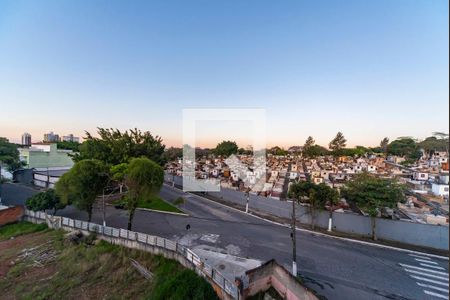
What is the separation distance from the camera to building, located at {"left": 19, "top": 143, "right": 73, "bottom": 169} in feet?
112

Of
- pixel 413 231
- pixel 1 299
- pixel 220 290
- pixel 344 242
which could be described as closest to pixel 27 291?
pixel 1 299

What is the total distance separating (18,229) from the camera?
15.4 meters

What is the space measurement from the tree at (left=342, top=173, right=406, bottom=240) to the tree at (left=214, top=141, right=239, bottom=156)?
58150 mm

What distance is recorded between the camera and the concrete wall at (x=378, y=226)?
12.4 meters

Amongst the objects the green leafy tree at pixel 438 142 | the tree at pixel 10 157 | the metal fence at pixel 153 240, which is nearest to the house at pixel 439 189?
the green leafy tree at pixel 438 142

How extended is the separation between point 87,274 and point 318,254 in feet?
36.4

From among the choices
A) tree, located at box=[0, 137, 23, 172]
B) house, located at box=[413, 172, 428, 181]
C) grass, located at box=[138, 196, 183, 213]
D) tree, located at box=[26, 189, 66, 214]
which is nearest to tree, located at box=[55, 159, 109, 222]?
tree, located at box=[26, 189, 66, 214]

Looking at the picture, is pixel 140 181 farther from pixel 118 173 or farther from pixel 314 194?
pixel 314 194

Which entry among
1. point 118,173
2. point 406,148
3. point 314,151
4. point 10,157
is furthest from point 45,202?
point 314,151

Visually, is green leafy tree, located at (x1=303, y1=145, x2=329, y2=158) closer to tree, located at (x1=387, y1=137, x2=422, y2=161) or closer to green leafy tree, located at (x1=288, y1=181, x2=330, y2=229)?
tree, located at (x1=387, y1=137, x2=422, y2=161)

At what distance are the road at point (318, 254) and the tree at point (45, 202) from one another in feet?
5.39

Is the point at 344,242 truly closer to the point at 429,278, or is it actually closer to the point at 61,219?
the point at 429,278

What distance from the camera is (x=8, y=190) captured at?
965 inches

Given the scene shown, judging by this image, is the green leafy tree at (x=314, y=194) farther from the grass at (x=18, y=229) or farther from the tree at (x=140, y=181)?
the grass at (x=18, y=229)
